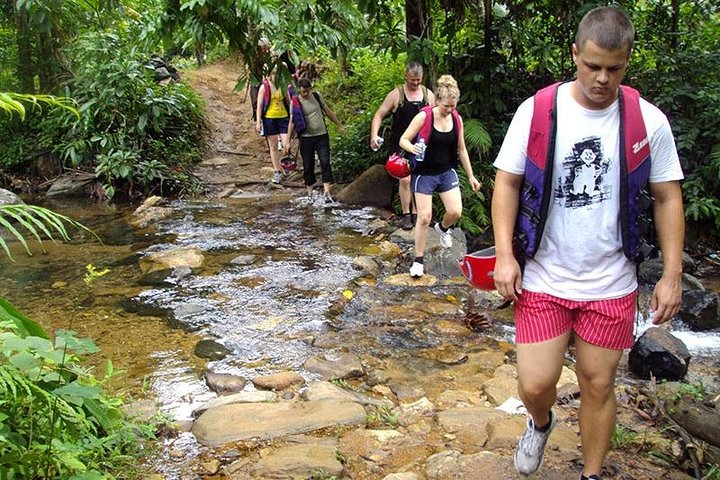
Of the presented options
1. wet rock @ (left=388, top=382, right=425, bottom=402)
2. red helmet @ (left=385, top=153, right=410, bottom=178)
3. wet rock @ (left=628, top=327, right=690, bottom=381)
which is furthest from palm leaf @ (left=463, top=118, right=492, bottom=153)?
wet rock @ (left=388, top=382, right=425, bottom=402)

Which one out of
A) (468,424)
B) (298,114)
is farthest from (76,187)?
(468,424)

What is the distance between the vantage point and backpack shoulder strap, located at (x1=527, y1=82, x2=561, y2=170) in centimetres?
253

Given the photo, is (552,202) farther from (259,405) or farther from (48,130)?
(48,130)

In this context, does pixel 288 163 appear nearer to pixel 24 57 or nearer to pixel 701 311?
pixel 24 57

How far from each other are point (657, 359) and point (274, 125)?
7867 mm

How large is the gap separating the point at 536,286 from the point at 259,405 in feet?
6.43

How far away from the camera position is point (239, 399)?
4.03m

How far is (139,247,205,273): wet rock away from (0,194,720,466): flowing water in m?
0.13

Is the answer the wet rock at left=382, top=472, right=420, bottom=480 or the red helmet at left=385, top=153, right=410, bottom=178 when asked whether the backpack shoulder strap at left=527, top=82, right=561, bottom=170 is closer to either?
the wet rock at left=382, top=472, right=420, bottom=480

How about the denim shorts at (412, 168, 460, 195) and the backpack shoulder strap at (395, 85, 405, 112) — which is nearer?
the denim shorts at (412, 168, 460, 195)

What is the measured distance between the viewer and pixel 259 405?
3900mm

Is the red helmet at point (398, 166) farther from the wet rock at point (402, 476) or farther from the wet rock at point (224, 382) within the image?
the wet rock at point (402, 476)

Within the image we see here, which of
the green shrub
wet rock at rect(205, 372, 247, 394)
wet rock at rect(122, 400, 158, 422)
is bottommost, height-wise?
wet rock at rect(205, 372, 247, 394)

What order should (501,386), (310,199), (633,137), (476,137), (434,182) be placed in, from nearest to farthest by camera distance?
1. (633,137)
2. (501,386)
3. (434,182)
4. (476,137)
5. (310,199)
